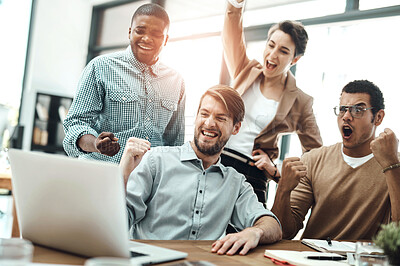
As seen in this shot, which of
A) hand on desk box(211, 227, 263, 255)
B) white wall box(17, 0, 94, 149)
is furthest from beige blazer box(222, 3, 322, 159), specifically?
white wall box(17, 0, 94, 149)

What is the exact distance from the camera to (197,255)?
50.0 inches

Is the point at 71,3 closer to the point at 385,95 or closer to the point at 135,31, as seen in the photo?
the point at 135,31

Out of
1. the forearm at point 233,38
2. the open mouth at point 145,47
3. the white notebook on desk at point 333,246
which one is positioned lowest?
the white notebook on desk at point 333,246

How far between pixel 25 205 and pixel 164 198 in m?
0.81

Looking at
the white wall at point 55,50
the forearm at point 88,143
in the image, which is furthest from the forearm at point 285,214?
the white wall at point 55,50

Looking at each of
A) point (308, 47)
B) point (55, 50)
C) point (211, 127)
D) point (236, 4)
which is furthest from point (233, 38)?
point (55, 50)

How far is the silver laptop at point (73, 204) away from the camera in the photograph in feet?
3.15

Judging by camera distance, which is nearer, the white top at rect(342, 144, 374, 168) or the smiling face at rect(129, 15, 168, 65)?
the white top at rect(342, 144, 374, 168)

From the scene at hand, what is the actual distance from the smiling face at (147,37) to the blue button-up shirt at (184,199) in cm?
71

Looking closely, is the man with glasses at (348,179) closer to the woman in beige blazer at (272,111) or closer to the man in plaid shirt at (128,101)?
the woman in beige blazer at (272,111)

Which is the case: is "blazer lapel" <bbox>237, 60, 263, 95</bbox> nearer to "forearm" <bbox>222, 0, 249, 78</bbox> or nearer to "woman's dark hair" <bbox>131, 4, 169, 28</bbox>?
"forearm" <bbox>222, 0, 249, 78</bbox>

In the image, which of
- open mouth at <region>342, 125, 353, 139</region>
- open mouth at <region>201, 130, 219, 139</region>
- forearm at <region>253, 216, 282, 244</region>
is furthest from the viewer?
open mouth at <region>342, 125, 353, 139</region>

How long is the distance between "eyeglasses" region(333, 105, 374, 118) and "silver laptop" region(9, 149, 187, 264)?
1510 mm

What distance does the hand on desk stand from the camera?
4.47 feet
